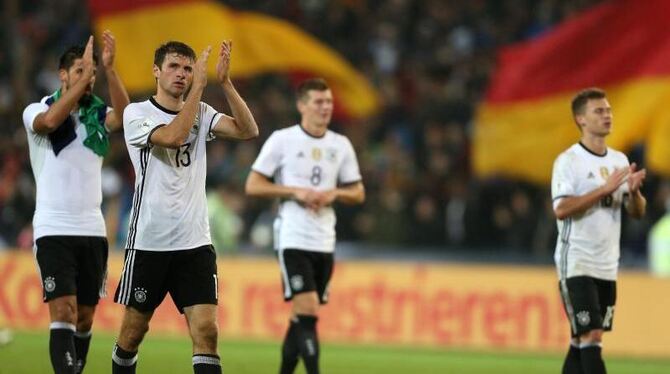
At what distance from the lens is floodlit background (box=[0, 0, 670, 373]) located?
18.1 m

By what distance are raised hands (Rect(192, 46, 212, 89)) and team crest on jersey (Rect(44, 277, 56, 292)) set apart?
Result: 7.03 ft

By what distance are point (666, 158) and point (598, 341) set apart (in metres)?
8.19

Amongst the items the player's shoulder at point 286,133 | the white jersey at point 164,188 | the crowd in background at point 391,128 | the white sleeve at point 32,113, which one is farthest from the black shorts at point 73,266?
the crowd in background at point 391,128

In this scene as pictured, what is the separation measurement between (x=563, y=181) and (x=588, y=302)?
3.19 feet

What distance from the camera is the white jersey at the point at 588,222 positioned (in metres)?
10.7

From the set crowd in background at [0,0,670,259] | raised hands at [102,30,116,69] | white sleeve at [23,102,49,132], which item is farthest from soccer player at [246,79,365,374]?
crowd in background at [0,0,670,259]

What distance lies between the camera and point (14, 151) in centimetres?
2228

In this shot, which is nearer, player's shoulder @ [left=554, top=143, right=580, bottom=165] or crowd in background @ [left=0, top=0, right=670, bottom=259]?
player's shoulder @ [left=554, top=143, right=580, bottom=165]

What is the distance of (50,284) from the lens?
9867 millimetres

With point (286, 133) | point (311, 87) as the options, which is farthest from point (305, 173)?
point (311, 87)

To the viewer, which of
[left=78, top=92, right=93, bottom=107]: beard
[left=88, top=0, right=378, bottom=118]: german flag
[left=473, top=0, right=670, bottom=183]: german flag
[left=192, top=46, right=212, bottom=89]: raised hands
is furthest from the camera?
[left=88, top=0, right=378, bottom=118]: german flag

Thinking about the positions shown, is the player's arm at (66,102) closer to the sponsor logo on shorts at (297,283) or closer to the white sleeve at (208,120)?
the white sleeve at (208,120)

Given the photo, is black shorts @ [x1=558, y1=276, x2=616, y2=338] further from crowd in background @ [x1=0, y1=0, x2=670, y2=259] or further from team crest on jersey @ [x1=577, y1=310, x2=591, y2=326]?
crowd in background @ [x1=0, y1=0, x2=670, y2=259]

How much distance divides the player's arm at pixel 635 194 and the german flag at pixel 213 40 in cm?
1078
